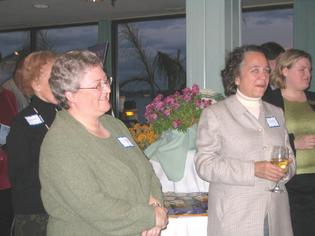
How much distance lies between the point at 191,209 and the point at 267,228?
48cm

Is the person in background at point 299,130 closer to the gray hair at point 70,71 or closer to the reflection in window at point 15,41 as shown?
the gray hair at point 70,71

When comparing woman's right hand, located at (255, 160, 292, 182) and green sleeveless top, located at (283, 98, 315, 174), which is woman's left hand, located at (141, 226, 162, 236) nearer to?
woman's right hand, located at (255, 160, 292, 182)

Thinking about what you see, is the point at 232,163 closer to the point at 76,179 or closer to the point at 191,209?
the point at 191,209

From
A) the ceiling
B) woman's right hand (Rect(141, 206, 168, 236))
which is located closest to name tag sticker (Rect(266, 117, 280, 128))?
woman's right hand (Rect(141, 206, 168, 236))

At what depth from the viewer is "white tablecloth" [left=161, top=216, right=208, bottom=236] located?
6.93 ft

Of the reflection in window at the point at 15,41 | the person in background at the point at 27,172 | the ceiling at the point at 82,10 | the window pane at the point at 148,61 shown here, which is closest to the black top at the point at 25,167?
the person in background at the point at 27,172

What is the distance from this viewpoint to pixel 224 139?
181 cm

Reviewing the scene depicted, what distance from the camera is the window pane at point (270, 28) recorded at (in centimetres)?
638

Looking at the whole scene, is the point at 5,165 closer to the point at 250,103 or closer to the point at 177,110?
the point at 177,110

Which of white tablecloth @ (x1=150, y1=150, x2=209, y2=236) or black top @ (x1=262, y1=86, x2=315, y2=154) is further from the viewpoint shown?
black top @ (x1=262, y1=86, x2=315, y2=154)

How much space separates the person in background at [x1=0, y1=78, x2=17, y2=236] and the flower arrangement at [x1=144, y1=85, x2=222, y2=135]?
111 cm

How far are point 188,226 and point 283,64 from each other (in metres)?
1.15

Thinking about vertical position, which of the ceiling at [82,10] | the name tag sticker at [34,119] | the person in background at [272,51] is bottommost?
the name tag sticker at [34,119]

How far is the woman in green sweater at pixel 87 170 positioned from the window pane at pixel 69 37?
20.7 feet
